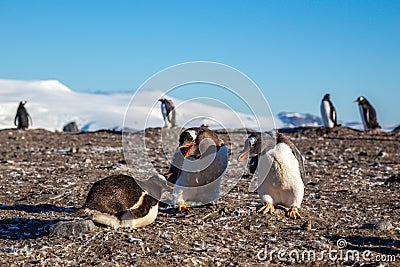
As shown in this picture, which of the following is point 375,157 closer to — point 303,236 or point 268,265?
point 303,236

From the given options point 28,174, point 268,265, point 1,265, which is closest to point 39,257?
point 1,265

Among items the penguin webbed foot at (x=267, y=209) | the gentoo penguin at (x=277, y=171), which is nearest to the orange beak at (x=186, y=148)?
the gentoo penguin at (x=277, y=171)

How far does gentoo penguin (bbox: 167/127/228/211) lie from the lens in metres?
6.09

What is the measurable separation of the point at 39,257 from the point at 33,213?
1768mm

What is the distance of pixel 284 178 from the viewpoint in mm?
5629

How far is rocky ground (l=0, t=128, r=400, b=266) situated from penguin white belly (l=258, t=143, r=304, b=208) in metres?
0.23

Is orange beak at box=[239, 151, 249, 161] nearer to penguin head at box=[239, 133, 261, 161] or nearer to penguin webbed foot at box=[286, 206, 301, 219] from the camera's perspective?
penguin head at box=[239, 133, 261, 161]

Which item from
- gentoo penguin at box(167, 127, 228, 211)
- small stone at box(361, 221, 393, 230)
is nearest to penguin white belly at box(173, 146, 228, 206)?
gentoo penguin at box(167, 127, 228, 211)

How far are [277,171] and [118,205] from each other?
1.56 meters

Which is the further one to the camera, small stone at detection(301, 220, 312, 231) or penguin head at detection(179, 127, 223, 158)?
penguin head at detection(179, 127, 223, 158)

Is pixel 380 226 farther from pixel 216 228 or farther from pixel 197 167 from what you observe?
pixel 197 167

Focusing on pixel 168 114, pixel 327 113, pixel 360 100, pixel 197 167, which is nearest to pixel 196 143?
pixel 197 167

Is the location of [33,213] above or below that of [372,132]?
below

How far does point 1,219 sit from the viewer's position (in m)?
5.79
